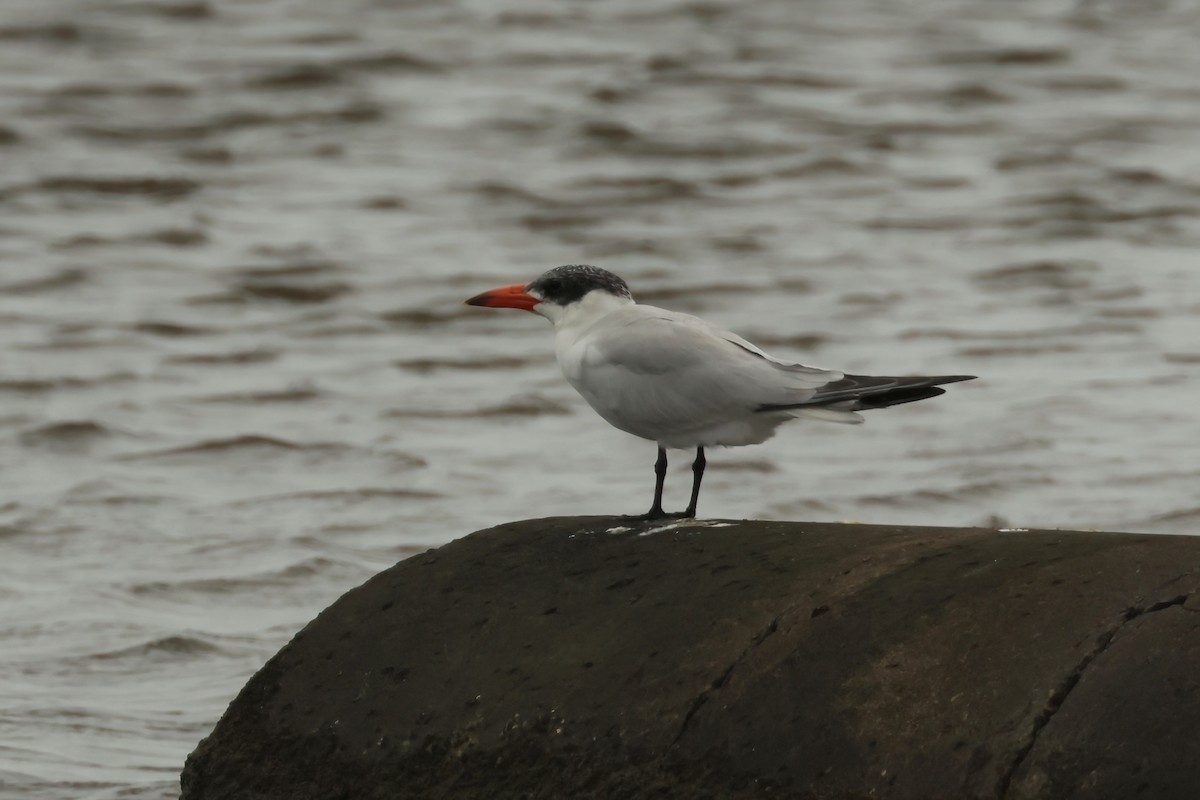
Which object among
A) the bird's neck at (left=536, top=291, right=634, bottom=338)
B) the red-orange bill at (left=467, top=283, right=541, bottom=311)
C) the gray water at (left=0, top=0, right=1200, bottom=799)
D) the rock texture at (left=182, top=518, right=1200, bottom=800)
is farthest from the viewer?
the gray water at (left=0, top=0, right=1200, bottom=799)

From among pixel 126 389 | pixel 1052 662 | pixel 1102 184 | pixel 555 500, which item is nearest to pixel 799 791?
pixel 1052 662

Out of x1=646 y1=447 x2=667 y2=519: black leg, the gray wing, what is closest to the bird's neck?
the gray wing

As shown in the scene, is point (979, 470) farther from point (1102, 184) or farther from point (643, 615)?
point (1102, 184)

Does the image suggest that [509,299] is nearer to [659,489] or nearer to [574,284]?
[574,284]

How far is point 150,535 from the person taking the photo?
391 inches

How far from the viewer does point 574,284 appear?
18.8 ft

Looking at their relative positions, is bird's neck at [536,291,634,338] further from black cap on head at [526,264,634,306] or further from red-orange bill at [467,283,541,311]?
red-orange bill at [467,283,541,311]

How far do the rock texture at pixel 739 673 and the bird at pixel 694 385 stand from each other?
0.90 feet

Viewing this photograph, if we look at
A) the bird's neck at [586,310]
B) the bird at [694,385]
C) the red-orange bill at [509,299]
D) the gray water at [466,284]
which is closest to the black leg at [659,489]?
the bird at [694,385]

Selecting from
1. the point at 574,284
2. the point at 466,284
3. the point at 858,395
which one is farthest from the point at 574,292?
the point at 466,284

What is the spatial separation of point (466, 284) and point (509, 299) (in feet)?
30.4

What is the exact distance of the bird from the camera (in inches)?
199

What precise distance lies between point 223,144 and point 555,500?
9.83 metres

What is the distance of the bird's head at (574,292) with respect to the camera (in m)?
5.70
